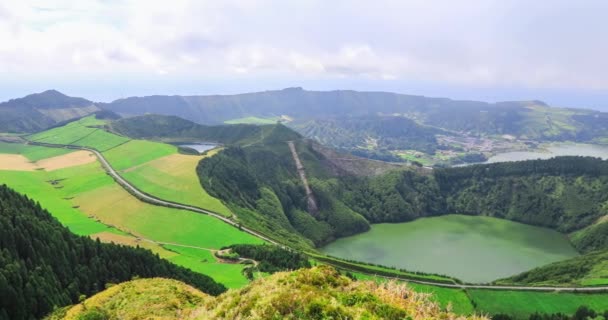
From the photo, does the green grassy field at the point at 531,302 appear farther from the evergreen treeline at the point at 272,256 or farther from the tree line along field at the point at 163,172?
the tree line along field at the point at 163,172

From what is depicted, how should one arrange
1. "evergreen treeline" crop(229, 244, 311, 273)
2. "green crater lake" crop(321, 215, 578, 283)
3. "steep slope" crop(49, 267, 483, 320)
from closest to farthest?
"steep slope" crop(49, 267, 483, 320)
"evergreen treeline" crop(229, 244, 311, 273)
"green crater lake" crop(321, 215, 578, 283)

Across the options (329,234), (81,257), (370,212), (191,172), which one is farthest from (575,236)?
(81,257)

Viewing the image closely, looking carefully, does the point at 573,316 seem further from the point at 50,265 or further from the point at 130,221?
the point at 130,221

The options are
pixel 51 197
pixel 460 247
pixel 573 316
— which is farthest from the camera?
pixel 460 247

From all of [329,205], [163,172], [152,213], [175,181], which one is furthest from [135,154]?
[329,205]

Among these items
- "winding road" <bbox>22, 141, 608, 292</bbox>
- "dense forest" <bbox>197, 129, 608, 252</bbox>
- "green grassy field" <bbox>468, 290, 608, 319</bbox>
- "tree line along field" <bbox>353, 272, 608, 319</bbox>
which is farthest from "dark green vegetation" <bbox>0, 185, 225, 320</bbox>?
"dense forest" <bbox>197, 129, 608, 252</bbox>

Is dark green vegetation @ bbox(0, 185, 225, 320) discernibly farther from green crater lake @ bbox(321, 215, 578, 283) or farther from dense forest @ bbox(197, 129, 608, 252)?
green crater lake @ bbox(321, 215, 578, 283)

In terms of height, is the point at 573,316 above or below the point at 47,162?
below
